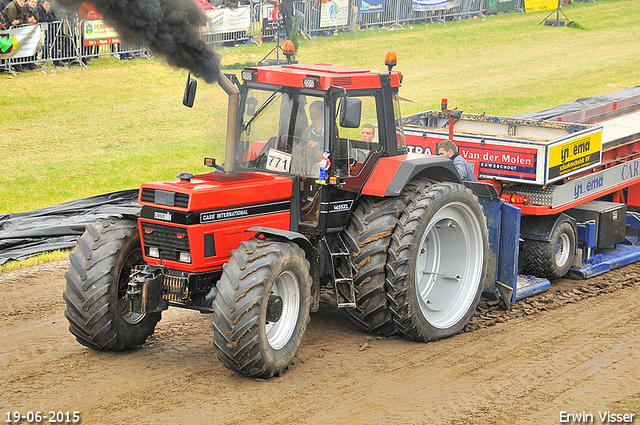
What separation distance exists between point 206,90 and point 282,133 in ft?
6.86

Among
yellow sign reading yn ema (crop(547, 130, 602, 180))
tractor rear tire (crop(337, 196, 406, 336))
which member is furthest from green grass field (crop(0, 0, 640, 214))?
yellow sign reading yn ema (crop(547, 130, 602, 180))

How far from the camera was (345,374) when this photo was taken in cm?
668

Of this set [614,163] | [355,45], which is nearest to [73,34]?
[355,45]

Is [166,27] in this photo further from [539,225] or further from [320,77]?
[539,225]

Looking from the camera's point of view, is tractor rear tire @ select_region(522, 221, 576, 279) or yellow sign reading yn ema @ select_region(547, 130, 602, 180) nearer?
yellow sign reading yn ema @ select_region(547, 130, 602, 180)

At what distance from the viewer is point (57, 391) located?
6.24 metres

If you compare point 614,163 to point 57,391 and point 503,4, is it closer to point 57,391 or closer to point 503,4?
point 57,391

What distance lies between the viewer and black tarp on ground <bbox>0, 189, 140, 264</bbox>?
10164mm

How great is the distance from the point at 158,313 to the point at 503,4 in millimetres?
29241

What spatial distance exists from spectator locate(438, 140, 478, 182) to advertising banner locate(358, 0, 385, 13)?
19.9 metres

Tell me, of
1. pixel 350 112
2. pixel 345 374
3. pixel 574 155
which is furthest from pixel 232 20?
pixel 345 374

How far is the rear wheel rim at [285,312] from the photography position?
6.53 m

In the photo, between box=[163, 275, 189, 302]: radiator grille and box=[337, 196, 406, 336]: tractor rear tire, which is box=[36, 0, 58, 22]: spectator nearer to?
box=[337, 196, 406, 336]: tractor rear tire

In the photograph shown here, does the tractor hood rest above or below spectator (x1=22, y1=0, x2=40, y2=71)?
below
